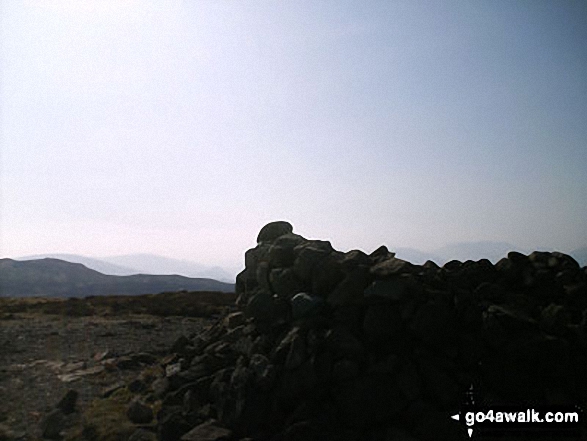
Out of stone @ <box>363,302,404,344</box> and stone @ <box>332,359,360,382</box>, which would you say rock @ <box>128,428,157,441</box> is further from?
stone @ <box>363,302,404,344</box>

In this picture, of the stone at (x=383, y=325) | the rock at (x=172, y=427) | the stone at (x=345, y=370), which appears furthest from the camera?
the stone at (x=383, y=325)

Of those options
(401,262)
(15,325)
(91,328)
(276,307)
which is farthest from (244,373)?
(15,325)

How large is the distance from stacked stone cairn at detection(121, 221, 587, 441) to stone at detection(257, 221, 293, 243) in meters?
3.75

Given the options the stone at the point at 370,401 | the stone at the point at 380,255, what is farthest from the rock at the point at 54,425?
the stone at the point at 380,255

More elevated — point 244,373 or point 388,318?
point 388,318

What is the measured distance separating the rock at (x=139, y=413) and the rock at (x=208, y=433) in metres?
2.43

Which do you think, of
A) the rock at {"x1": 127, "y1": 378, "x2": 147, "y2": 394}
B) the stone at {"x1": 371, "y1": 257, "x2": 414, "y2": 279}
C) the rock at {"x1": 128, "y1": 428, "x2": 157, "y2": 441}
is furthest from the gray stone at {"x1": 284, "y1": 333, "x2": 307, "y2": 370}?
the rock at {"x1": 127, "y1": 378, "x2": 147, "y2": 394}

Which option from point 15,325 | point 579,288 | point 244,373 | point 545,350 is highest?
point 579,288

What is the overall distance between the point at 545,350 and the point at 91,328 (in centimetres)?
3106

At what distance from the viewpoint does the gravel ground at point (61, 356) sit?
15.5m

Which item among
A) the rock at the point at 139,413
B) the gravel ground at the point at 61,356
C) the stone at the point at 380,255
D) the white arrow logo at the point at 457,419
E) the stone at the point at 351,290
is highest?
the stone at the point at 380,255

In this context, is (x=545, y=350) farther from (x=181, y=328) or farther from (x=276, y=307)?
(x=181, y=328)

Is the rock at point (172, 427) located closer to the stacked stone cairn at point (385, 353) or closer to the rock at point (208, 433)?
the stacked stone cairn at point (385, 353)

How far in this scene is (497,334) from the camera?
38.3 ft
